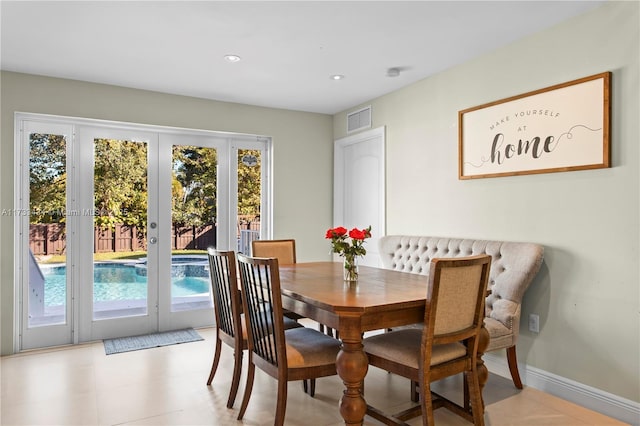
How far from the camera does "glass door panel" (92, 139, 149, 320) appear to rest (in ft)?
13.5

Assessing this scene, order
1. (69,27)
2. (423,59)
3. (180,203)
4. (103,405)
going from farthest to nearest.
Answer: (180,203) < (423,59) < (69,27) < (103,405)

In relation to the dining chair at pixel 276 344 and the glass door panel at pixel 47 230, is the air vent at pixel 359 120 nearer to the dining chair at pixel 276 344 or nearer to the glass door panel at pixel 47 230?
the dining chair at pixel 276 344

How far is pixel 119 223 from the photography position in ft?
13.7

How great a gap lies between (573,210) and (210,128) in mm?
3504

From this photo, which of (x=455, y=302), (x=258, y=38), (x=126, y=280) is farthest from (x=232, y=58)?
(x=455, y=302)

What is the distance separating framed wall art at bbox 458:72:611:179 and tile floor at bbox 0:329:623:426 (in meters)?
1.54

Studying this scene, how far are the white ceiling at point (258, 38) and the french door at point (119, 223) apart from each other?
661 millimetres

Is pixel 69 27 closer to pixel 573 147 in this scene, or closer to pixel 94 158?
pixel 94 158

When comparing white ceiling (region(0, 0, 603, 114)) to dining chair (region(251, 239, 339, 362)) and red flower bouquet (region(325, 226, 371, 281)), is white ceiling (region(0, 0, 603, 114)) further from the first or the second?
dining chair (region(251, 239, 339, 362))

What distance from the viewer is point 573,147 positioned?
2.71 metres

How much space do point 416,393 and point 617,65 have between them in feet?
7.74

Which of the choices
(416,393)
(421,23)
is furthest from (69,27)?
(416,393)

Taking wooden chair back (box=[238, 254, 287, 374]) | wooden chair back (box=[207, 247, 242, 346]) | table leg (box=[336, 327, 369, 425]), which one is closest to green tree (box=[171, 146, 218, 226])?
wooden chair back (box=[207, 247, 242, 346])

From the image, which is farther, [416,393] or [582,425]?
[416,393]
